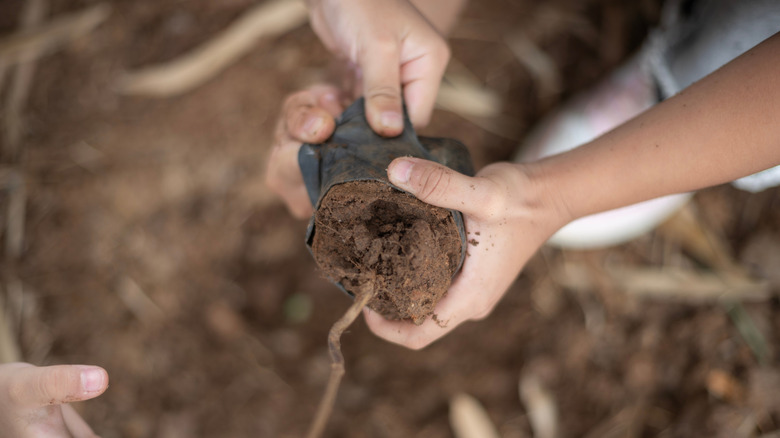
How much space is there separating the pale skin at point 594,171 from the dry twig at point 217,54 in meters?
1.13

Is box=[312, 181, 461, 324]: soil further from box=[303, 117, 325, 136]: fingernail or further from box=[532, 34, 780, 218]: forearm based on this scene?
box=[532, 34, 780, 218]: forearm

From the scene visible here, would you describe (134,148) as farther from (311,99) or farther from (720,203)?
(720,203)

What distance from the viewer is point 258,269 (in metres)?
2.29

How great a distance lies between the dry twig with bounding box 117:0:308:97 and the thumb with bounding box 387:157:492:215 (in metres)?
1.67

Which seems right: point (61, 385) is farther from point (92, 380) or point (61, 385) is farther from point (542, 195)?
point (542, 195)

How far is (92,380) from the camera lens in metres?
1.12

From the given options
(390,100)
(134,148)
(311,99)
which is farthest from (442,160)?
(134,148)

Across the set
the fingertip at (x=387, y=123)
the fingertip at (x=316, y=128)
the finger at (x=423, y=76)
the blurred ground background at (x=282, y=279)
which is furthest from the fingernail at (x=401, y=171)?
the blurred ground background at (x=282, y=279)

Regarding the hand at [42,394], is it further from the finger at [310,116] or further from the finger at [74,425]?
the finger at [310,116]

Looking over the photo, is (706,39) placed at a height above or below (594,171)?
above

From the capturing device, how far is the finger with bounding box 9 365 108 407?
3.67ft

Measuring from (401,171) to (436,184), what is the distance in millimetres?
80

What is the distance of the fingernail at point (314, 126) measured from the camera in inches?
49.9

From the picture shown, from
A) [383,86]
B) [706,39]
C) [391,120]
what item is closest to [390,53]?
[383,86]
